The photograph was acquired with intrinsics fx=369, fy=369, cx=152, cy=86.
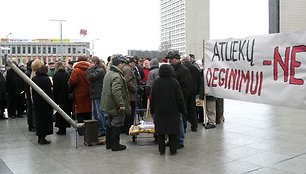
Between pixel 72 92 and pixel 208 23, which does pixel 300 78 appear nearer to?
pixel 72 92

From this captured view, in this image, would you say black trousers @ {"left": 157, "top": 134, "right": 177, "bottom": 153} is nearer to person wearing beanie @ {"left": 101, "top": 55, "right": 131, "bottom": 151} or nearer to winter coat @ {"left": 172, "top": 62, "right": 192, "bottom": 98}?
person wearing beanie @ {"left": 101, "top": 55, "right": 131, "bottom": 151}

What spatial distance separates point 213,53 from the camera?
7.60 metres

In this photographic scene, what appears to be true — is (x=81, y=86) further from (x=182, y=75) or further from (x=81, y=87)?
(x=182, y=75)

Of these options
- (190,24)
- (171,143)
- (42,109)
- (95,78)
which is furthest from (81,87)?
(190,24)

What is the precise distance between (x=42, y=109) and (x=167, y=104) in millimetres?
2940

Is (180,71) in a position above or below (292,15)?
below

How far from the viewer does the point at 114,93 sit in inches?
281

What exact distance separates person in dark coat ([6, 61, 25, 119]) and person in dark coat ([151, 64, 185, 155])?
270 inches

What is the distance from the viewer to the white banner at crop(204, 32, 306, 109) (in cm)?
521

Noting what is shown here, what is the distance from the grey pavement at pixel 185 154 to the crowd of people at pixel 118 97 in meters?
0.36

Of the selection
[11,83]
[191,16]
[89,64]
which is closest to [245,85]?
[89,64]

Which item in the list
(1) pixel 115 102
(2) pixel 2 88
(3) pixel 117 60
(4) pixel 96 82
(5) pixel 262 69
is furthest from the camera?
(2) pixel 2 88

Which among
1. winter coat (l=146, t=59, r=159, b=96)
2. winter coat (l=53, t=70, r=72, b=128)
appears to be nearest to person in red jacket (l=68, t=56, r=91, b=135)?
winter coat (l=53, t=70, r=72, b=128)

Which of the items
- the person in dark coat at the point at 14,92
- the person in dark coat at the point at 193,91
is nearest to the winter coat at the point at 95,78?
the person in dark coat at the point at 193,91
